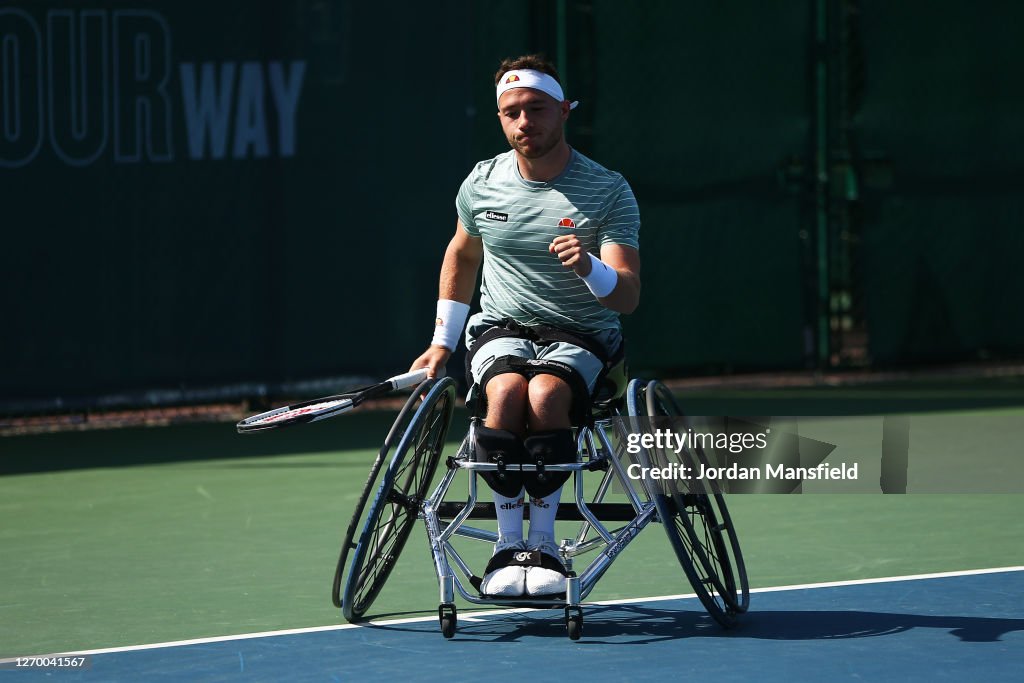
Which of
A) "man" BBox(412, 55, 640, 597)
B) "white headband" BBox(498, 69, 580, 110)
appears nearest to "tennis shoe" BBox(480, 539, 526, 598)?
"man" BBox(412, 55, 640, 597)

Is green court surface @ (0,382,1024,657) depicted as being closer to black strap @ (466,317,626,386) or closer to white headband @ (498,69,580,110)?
black strap @ (466,317,626,386)

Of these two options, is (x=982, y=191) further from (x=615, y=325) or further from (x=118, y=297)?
(x=615, y=325)

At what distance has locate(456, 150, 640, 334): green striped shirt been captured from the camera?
5.68 metres

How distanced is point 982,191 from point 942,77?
0.73 meters

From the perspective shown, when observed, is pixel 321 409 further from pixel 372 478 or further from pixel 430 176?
pixel 430 176

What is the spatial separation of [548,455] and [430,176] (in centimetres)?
538

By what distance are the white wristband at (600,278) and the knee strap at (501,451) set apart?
0.46 meters

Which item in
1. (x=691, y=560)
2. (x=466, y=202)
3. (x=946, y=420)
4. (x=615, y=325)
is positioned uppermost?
(x=466, y=202)

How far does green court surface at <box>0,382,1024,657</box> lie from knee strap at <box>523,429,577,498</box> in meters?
0.68

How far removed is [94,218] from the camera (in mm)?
9883

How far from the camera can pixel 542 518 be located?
5559mm

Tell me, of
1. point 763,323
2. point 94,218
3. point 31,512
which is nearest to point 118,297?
point 94,218

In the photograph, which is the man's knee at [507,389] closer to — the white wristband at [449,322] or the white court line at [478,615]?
the white wristband at [449,322]

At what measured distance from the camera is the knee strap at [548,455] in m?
5.43
